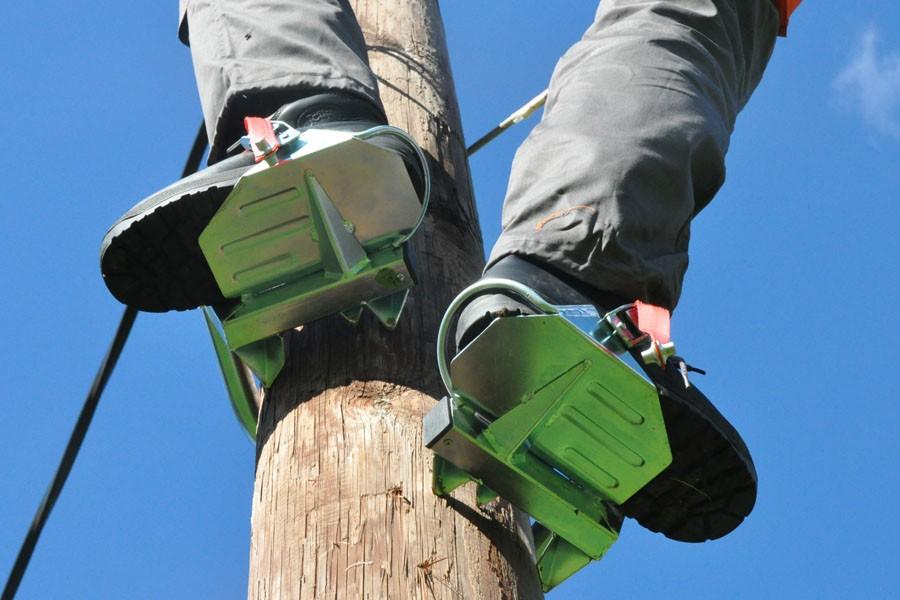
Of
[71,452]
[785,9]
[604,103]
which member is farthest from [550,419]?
[71,452]

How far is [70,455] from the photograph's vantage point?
3.63 m

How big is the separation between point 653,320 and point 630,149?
0.31 meters

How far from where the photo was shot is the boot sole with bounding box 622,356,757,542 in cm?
206

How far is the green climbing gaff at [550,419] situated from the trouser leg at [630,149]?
13 cm

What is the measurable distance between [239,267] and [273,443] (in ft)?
0.92

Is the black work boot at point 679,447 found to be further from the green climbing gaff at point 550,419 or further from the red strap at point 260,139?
the red strap at point 260,139

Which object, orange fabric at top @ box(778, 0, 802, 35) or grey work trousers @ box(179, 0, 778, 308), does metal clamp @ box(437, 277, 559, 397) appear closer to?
grey work trousers @ box(179, 0, 778, 308)

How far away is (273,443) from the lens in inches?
90.0

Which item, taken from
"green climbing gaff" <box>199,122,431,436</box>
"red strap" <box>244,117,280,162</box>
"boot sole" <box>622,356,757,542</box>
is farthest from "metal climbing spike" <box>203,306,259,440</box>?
"boot sole" <box>622,356,757,542</box>

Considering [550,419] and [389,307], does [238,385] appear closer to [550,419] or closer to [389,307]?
[389,307]

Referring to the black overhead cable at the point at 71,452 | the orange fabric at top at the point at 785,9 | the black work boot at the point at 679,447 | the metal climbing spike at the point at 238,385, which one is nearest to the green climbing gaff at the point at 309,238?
the metal climbing spike at the point at 238,385

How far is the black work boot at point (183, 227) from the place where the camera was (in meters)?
2.24

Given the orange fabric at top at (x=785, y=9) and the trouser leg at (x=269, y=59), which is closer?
the trouser leg at (x=269, y=59)

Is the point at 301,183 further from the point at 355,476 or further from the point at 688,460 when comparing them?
the point at 688,460
